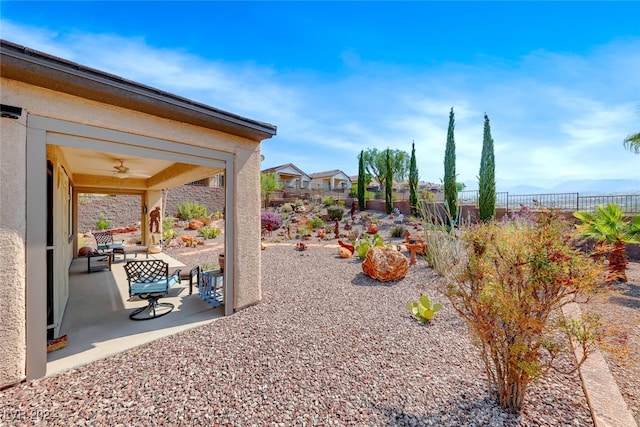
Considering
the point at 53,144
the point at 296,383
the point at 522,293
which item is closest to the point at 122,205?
the point at 53,144

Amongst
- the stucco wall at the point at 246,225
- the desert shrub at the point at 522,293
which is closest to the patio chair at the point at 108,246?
the stucco wall at the point at 246,225

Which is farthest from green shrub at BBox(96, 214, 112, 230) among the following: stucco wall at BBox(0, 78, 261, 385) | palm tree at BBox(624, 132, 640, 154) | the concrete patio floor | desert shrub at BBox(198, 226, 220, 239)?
palm tree at BBox(624, 132, 640, 154)

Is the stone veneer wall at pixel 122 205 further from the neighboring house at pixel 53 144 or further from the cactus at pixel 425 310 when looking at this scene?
the cactus at pixel 425 310

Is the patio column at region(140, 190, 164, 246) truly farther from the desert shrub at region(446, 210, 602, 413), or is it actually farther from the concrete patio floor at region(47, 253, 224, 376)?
the desert shrub at region(446, 210, 602, 413)

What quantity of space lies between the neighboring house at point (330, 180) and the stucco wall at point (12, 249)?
44.9 meters

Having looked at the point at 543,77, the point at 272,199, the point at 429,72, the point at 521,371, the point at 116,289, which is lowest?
the point at 116,289

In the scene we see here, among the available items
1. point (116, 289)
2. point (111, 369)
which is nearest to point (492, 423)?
point (111, 369)

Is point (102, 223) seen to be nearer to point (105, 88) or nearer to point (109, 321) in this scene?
point (109, 321)

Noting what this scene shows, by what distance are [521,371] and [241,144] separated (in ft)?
16.7

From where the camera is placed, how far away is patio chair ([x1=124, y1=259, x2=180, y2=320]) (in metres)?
5.11

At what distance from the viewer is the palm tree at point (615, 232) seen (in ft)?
22.2

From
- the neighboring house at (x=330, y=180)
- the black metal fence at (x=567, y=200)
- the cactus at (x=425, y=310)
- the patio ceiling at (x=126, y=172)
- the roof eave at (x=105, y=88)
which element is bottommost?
the cactus at (x=425, y=310)

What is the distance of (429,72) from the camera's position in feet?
29.5

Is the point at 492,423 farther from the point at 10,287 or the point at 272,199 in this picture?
the point at 272,199
